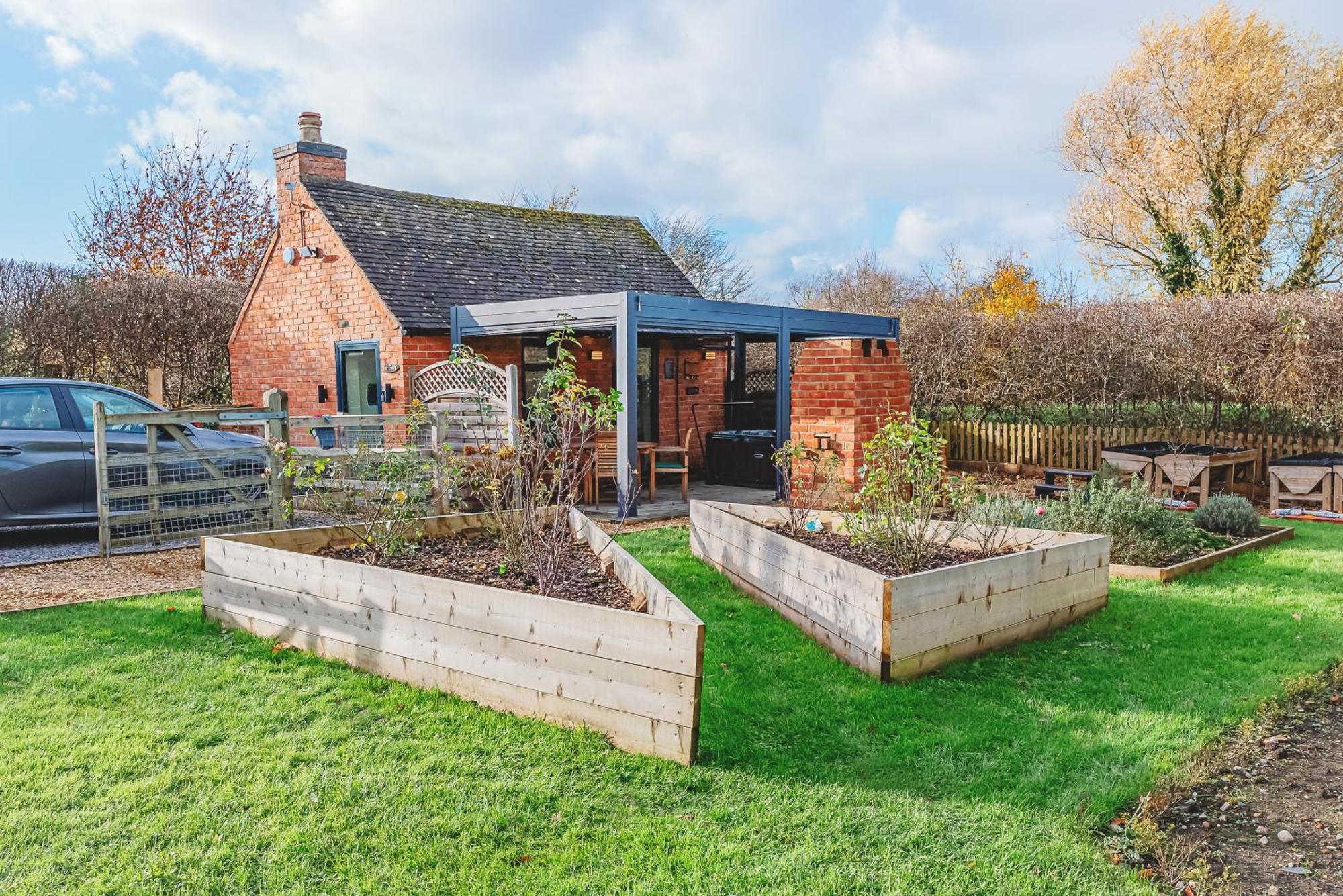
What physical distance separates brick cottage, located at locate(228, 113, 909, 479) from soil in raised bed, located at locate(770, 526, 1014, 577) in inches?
123

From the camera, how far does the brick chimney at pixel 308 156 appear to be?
13227 millimetres

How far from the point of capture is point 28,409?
816 cm

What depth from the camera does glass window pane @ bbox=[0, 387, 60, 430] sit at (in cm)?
805

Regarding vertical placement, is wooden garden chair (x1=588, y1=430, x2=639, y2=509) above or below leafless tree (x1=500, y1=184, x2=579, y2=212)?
below

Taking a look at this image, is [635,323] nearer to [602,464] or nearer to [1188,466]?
[602,464]

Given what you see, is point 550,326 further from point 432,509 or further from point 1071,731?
point 1071,731

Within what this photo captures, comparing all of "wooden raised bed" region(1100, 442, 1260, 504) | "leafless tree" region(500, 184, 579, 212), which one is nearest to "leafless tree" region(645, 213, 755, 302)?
"leafless tree" region(500, 184, 579, 212)

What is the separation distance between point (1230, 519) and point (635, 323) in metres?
6.28

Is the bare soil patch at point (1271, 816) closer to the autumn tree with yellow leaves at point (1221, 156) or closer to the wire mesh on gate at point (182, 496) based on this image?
the wire mesh on gate at point (182, 496)

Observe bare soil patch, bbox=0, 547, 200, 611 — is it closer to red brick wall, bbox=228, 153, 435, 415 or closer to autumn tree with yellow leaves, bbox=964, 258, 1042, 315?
red brick wall, bbox=228, 153, 435, 415

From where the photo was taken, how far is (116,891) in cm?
282

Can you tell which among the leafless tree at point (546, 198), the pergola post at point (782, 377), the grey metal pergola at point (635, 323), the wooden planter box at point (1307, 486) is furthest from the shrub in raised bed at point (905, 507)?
the leafless tree at point (546, 198)

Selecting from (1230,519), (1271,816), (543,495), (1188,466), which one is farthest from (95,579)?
(1188,466)

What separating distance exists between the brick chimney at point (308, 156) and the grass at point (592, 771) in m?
9.69
